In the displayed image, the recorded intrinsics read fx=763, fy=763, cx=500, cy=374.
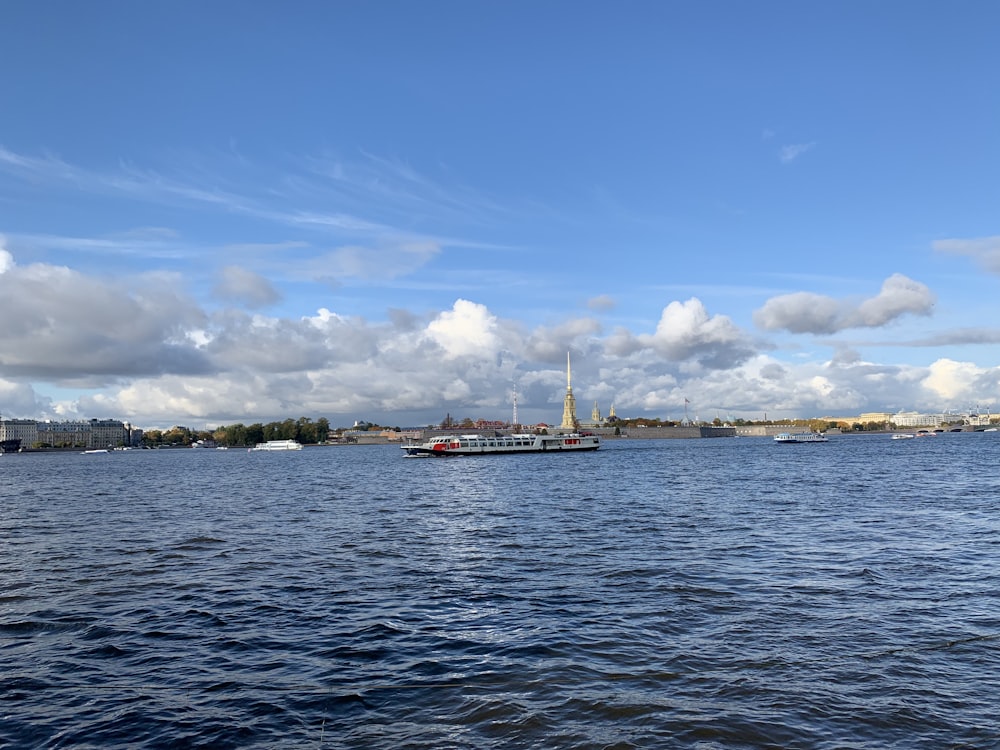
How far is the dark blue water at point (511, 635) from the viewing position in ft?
41.7

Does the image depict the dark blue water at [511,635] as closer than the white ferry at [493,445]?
Yes

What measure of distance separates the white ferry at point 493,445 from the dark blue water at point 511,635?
415ft

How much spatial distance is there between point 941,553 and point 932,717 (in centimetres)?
1860

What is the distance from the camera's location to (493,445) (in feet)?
579

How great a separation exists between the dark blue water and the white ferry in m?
127

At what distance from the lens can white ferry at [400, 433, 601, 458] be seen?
166625 mm

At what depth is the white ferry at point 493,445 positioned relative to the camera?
167 m

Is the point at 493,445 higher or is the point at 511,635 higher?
the point at 493,445

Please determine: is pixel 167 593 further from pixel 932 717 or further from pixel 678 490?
pixel 678 490

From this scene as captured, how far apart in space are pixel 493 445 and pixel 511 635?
158755 mm

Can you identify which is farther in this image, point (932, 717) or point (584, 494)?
point (584, 494)

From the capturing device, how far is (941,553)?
28719 millimetres

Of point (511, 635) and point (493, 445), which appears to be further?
point (493, 445)

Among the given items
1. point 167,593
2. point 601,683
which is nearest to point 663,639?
point 601,683
